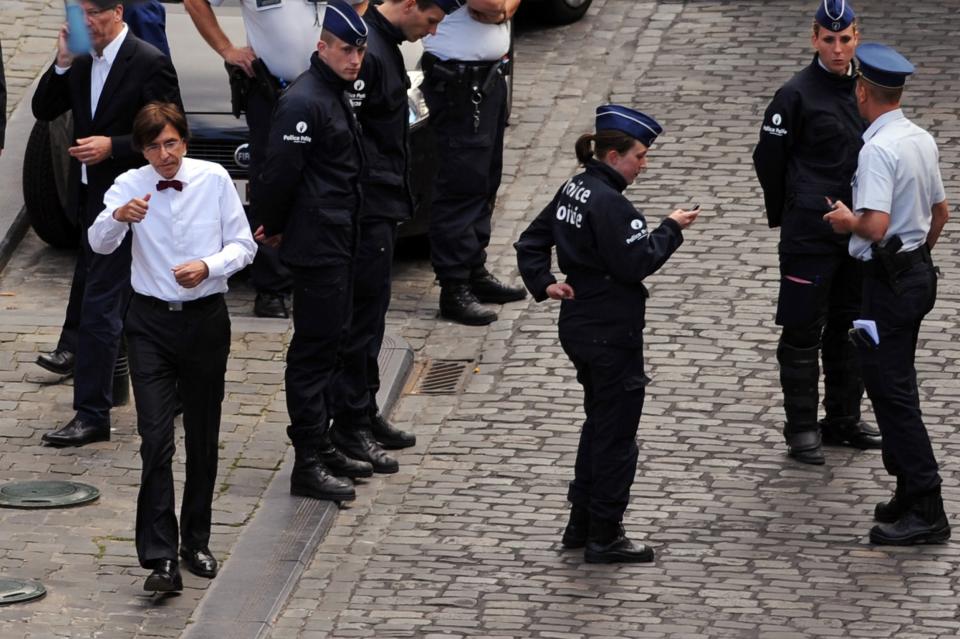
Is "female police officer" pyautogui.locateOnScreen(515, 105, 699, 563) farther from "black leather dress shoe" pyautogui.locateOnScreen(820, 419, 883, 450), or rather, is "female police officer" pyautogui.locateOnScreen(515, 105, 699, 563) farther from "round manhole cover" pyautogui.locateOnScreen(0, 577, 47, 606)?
"round manhole cover" pyautogui.locateOnScreen(0, 577, 47, 606)

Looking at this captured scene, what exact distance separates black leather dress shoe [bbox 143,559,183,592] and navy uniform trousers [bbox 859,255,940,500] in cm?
306

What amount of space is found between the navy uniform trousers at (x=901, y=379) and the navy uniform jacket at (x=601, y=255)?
1.03 m

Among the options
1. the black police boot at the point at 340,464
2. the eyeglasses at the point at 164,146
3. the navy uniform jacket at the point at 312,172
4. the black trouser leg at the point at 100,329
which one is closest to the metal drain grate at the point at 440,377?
the black police boot at the point at 340,464

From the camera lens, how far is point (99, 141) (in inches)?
362

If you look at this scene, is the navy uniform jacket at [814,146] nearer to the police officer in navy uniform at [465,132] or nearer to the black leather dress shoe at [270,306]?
the police officer in navy uniform at [465,132]

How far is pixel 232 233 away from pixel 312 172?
2.39 ft

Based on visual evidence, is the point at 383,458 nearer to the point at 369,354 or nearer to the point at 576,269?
the point at 369,354

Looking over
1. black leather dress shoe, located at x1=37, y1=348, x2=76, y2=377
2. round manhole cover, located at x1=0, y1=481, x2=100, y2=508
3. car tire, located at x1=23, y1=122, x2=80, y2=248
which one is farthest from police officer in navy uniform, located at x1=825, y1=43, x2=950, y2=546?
car tire, located at x1=23, y1=122, x2=80, y2=248

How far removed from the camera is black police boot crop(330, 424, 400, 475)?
31.0 ft

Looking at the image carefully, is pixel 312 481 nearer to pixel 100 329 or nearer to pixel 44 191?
pixel 100 329

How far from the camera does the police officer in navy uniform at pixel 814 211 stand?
30.3 ft

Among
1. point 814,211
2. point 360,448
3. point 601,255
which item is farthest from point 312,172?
point 814,211

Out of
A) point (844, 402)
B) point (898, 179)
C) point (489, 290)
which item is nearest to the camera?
point (898, 179)

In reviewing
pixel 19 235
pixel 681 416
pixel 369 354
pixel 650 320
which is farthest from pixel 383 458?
pixel 19 235
